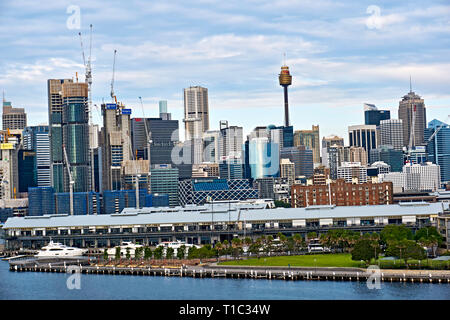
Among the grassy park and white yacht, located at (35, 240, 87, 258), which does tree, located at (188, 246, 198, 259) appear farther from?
white yacht, located at (35, 240, 87, 258)

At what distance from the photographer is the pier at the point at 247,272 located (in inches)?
3209

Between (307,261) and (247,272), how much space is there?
9.07 m

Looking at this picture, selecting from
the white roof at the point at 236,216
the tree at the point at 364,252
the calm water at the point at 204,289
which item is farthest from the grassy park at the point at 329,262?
the white roof at the point at 236,216

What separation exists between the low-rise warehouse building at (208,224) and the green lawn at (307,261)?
23.2 meters

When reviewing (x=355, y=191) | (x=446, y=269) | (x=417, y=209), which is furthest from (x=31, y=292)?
(x=355, y=191)

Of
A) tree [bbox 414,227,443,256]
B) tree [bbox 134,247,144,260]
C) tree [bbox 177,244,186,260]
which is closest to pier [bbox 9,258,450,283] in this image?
tree [bbox 134,247,144,260]

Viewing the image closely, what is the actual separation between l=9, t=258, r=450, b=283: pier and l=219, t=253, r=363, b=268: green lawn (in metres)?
2.94

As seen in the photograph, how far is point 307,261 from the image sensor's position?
95.9m

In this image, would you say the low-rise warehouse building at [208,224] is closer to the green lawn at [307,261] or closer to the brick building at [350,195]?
the green lawn at [307,261]

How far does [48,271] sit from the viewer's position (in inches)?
4139

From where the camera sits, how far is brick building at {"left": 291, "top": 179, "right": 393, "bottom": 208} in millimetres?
175875

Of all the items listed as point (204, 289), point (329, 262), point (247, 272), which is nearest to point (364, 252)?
point (329, 262)

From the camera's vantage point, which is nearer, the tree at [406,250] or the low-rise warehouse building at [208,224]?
the tree at [406,250]
